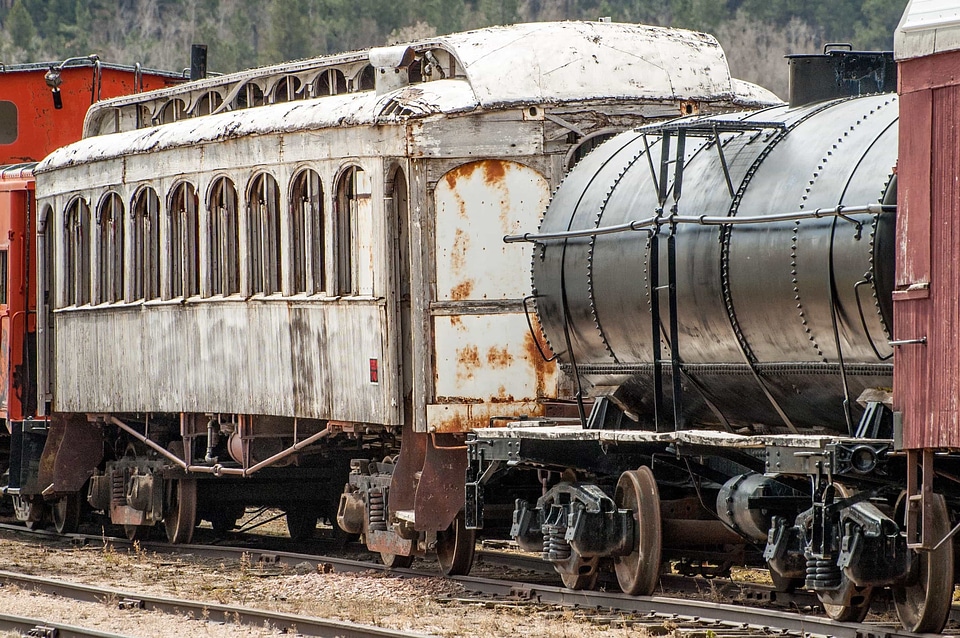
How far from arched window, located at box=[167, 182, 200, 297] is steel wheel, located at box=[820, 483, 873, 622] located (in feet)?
27.3

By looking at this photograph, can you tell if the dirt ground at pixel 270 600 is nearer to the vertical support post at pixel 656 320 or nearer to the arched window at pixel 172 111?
the vertical support post at pixel 656 320

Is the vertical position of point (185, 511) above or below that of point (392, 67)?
below

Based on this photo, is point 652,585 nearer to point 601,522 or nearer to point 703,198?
point 601,522

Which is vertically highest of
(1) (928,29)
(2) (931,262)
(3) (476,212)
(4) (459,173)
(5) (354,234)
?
(1) (928,29)

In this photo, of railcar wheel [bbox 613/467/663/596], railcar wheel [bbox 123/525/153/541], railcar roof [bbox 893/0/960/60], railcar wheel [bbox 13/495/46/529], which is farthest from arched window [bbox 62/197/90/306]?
railcar roof [bbox 893/0/960/60]

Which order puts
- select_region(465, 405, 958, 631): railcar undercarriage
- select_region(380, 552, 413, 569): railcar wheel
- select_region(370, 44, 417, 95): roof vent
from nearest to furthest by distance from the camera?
1. select_region(465, 405, 958, 631): railcar undercarriage
2. select_region(370, 44, 417, 95): roof vent
3. select_region(380, 552, 413, 569): railcar wheel

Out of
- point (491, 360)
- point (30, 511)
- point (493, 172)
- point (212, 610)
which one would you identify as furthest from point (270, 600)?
point (30, 511)

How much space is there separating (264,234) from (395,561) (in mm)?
3065

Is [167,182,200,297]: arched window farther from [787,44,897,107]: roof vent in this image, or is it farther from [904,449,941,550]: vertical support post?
[904,449,941,550]: vertical support post

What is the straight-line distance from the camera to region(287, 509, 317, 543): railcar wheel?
17328 millimetres

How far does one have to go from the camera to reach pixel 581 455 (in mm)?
11523

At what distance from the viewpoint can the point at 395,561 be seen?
45.8 feet

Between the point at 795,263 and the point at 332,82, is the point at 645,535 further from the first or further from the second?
the point at 332,82

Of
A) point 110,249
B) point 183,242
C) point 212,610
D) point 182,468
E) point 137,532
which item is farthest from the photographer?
point 137,532
